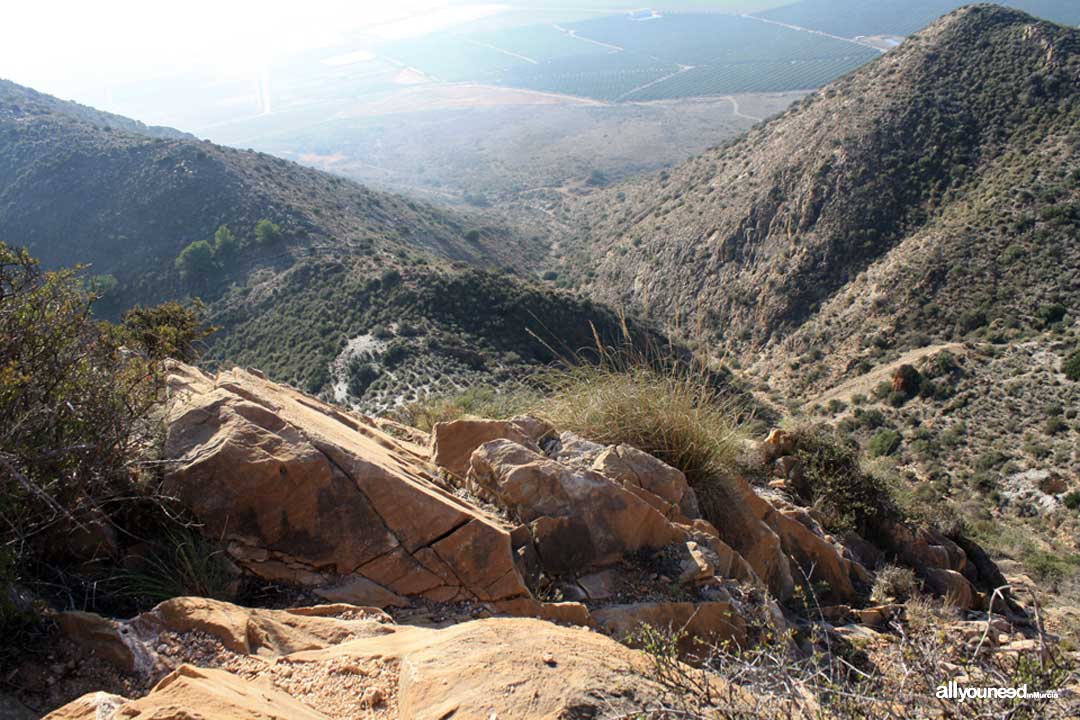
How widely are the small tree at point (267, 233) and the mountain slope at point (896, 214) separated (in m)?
19.7

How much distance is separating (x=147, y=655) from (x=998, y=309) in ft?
97.1

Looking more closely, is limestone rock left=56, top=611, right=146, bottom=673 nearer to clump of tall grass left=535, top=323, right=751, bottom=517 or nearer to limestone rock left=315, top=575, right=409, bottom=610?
limestone rock left=315, top=575, right=409, bottom=610

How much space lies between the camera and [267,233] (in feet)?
105

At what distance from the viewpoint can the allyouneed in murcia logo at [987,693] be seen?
2.20 meters

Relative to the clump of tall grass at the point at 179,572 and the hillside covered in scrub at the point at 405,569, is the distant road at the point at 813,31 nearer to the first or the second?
the hillside covered in scrub at the point at 405,569

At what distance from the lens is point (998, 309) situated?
82.0ft

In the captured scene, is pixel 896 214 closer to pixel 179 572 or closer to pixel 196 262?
pixel 196 262

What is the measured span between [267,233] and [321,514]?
1235 inches

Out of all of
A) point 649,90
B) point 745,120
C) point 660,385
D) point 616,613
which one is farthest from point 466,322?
point 649,90

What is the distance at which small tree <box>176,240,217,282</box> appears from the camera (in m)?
30.8

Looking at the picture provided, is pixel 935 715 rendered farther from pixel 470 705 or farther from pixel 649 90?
pixel 649 90

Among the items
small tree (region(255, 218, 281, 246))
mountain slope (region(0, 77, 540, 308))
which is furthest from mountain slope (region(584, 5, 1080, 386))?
small tree (region(255, 218, 281, 246))

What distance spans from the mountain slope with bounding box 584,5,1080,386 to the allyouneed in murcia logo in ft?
73.7

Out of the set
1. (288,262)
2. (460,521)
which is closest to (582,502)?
(460,521)
